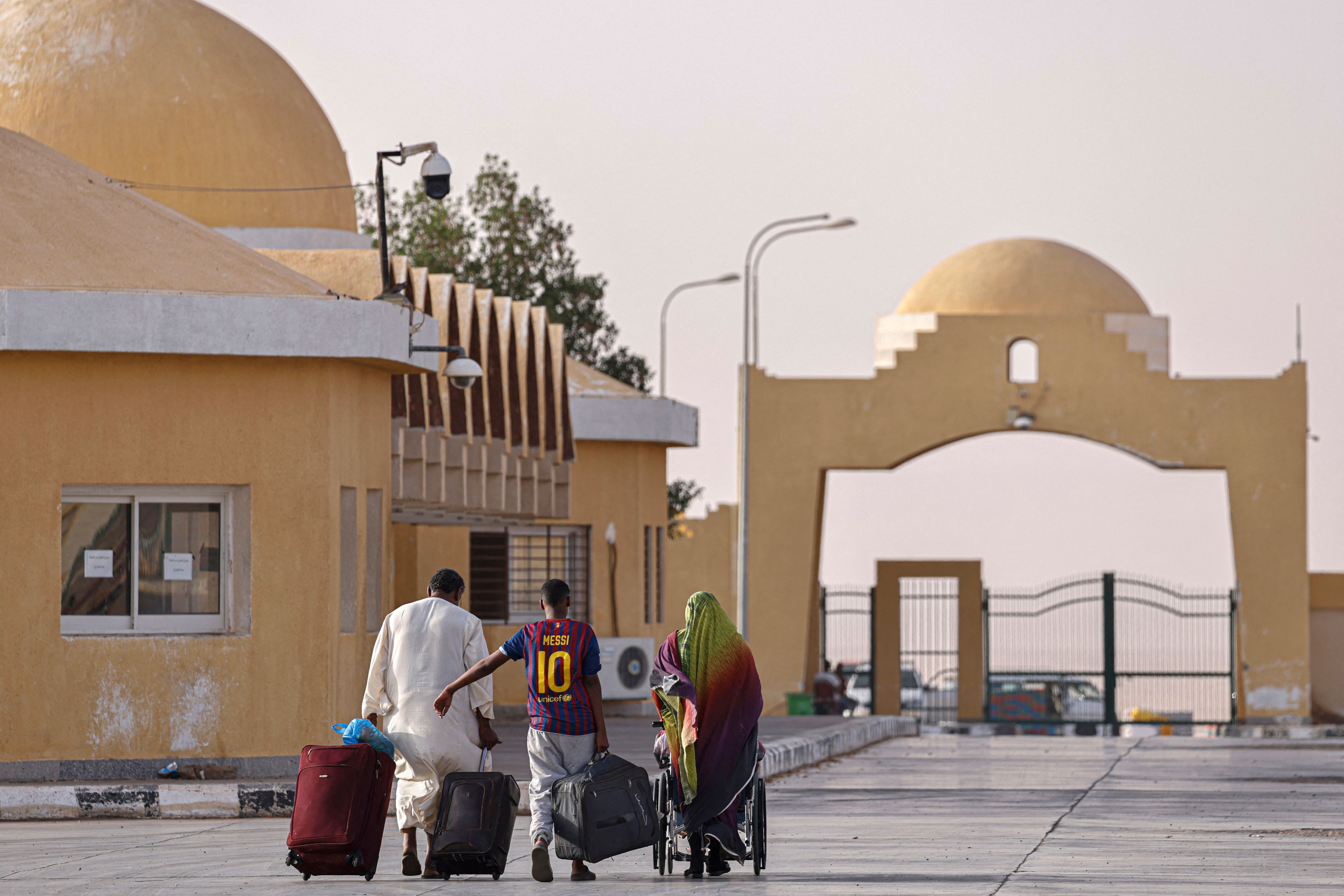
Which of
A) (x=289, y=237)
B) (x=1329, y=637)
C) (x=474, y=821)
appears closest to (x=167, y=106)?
(x=289, y=237)

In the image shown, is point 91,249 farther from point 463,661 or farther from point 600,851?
point 600,851

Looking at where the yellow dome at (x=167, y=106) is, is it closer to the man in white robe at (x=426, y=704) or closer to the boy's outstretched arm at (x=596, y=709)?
the man in white robe at (x=426, y=704)

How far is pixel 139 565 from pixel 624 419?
1100 centimetres

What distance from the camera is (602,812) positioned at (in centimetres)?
963

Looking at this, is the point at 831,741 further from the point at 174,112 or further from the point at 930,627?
the point at 930,627

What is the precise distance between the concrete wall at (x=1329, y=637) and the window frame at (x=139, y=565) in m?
21.5

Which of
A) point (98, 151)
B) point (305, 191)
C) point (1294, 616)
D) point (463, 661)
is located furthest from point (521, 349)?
point (1294, 616)

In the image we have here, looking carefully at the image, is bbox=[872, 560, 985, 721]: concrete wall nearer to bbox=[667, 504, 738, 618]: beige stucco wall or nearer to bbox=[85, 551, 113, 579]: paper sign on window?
bbox=[667, 504, 738, 618]: beige stucco wall

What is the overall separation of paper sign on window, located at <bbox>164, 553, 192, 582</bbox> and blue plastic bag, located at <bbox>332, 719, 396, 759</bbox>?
5.00m

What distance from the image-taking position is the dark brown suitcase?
31.6ft

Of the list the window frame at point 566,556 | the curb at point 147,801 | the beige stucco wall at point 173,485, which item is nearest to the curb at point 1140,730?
the window frame at point 566,556

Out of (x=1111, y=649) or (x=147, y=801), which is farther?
(x=1111, y=649)

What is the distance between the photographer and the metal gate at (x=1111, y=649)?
3050cm

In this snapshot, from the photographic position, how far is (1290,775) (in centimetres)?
1816
